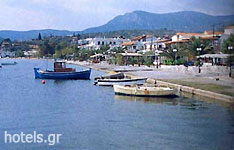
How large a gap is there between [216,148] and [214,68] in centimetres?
1468

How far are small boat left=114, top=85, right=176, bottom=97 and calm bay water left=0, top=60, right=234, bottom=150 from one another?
1.24 ft

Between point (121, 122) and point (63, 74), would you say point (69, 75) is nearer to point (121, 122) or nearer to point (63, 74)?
point (63, 74)

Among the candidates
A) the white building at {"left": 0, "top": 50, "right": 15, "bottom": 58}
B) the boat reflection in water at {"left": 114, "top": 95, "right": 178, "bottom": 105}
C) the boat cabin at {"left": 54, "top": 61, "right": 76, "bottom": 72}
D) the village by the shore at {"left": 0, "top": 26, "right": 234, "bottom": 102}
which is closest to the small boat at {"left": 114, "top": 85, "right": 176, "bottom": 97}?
the boat reflection in water at {"left": 114, "top": 95, "right": 178, "bottom": 105}

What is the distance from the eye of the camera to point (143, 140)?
973cm

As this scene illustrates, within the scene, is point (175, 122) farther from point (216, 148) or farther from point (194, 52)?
point (194, 52)

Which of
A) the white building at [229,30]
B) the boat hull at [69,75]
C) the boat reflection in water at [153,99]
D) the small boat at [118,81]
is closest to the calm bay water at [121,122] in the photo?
the boat reflection in water at [153,99]

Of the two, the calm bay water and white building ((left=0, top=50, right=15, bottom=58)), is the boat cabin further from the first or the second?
Result: white building ((left=0, top=50, right=15, bottom=58))

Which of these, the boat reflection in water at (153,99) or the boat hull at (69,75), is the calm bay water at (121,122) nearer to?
the boat reflection in water at (153,99)

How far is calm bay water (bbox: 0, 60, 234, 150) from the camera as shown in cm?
950

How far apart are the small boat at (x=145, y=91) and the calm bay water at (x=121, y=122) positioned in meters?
0.38

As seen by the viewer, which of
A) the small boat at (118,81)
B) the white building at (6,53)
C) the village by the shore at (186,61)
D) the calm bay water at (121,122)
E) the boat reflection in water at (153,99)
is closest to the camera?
the calm bay water at (121,122)

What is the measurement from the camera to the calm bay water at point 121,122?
374 inches

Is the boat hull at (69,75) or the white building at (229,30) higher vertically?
the white building at (229,30)

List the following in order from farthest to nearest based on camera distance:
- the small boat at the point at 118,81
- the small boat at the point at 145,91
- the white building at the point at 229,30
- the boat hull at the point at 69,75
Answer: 1. the white building at the point at 229,30
2. the boat hull at the point at 69,75
3. the small boat at the point at 118,81
4. the small boat at the point at 145,91
